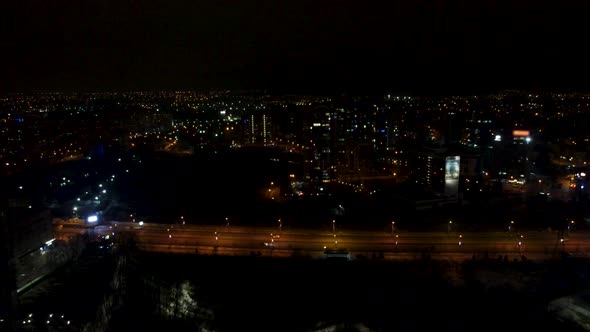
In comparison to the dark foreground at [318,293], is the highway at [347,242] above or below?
above

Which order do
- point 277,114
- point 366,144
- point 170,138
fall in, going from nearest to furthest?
1. point 366,144
2. point 170,138
3. point 277,114

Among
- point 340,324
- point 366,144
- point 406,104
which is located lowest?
point 340,324

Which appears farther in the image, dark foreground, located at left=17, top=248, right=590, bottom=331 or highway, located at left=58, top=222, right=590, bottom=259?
highway, located at left=58, top=222, right=590, bottom=259

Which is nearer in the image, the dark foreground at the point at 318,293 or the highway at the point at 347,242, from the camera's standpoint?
the dark foreground at the point at 318,293

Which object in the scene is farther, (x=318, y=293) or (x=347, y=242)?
(x=347, y=242)

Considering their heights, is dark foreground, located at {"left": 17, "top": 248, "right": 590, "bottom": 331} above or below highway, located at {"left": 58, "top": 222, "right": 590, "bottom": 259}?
below

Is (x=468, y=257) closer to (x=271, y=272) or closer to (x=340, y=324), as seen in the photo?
(x=340, y=324)

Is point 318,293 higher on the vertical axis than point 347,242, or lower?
lower

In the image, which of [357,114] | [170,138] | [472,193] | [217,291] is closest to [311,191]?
[472,193]
